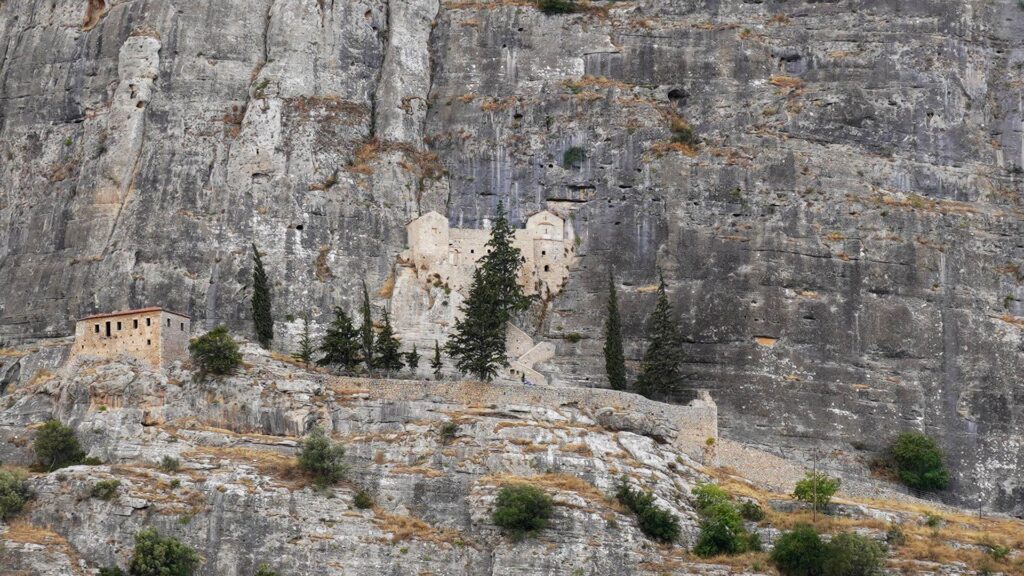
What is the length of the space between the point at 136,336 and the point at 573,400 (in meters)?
18.0

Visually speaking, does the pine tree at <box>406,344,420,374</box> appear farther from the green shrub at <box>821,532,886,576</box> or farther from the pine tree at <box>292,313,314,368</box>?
the green shrub at <box>821,532,886,576</box>

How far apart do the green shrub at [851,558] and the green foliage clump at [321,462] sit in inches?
731

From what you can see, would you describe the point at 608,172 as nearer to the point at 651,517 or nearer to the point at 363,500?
the point at 651,517

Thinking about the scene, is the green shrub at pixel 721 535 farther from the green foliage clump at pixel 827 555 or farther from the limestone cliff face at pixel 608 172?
the limestone cliff face at pixel 608 172

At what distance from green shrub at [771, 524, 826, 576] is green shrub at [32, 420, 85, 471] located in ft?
88.5

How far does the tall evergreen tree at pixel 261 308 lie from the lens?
8125cm

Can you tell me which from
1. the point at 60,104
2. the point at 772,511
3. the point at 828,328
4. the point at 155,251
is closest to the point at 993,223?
the point at 828,328

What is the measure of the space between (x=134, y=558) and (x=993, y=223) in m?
43.1

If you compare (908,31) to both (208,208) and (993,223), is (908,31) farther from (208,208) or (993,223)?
(208,208)

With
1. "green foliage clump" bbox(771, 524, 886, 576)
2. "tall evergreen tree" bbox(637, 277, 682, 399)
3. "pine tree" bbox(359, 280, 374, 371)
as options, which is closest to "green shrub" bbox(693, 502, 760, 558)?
"green foliage clump" bbox(771, 524, 886, 576)

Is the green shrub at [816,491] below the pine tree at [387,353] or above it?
below

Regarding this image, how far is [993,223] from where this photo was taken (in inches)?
3472

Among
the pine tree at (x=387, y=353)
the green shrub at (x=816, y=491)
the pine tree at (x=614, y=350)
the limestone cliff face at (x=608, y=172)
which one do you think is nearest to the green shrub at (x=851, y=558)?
the green shrub at (x=816, y=491)

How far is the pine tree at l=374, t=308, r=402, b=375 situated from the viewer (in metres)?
80.0
